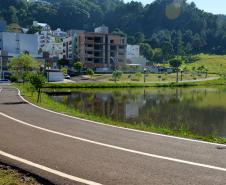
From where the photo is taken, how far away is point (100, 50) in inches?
4198

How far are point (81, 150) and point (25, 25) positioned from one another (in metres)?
177

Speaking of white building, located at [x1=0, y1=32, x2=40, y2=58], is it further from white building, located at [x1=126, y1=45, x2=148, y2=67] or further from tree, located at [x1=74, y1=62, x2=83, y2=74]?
white building, located at [x1=126, y1=45, x2=148, y2=67]

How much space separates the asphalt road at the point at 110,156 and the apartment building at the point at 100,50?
93374mm

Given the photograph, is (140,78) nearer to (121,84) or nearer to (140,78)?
(140,78)

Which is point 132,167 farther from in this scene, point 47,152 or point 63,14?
point 63,14

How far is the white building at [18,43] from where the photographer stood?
325 feet

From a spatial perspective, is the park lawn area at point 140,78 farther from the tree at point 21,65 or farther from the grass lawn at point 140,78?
the tree at point 21,65

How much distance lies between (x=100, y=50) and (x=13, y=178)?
330 ft

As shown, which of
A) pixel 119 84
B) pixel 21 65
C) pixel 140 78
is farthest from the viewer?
pixel 140 78

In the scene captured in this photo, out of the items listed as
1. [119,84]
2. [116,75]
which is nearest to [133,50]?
[116,75]

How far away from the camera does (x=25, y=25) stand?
176875mm

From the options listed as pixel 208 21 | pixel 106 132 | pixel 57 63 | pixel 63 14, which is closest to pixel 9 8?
pixel 63 14

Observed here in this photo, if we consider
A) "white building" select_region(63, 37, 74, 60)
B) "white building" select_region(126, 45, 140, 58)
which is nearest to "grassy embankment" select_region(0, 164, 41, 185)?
"white building" select_region(63, 37, 74, 60)

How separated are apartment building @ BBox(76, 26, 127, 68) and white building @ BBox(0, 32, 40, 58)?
533 inches
